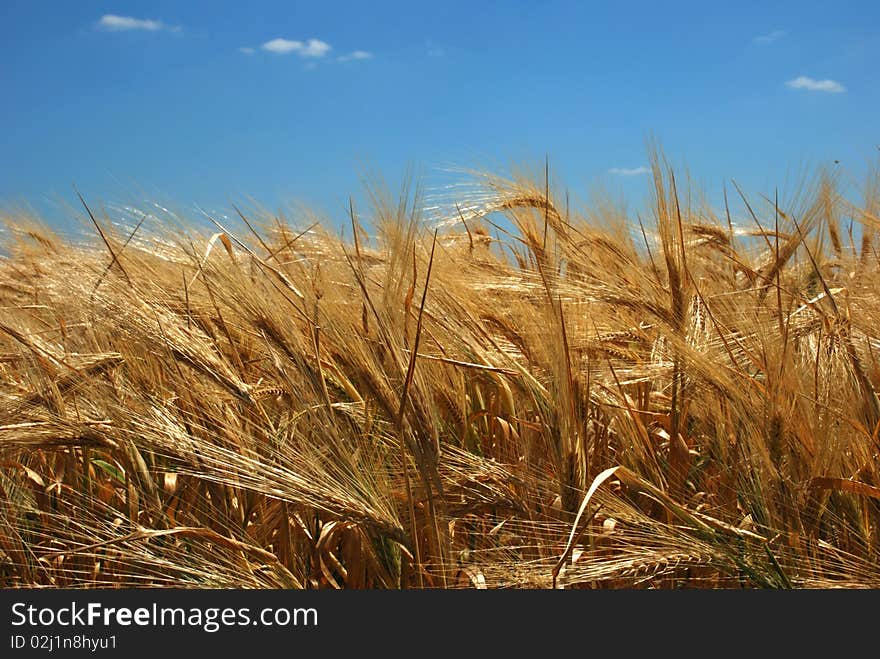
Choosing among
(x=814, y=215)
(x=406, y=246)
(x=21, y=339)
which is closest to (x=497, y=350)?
(x=406, y=246)

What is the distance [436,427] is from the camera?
132 cm

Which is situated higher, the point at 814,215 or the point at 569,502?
the point at 814,215

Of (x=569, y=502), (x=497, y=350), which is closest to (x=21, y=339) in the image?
(x=497, y=350)

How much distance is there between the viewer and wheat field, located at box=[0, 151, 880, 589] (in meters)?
1.35

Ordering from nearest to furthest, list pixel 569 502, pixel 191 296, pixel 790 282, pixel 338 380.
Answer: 1. pixel 569 502
2. pixel 338 380
3. pixel 191 296
4. pixel 790 282

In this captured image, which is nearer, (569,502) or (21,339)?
(569,502)

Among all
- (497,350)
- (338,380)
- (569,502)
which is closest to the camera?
(569,502)

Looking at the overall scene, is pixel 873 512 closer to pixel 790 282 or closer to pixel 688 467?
pixel 688 467

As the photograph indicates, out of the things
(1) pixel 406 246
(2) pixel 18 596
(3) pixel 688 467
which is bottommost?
(2) pixel 18 596

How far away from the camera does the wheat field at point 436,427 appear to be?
1349mm

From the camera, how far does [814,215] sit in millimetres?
2529

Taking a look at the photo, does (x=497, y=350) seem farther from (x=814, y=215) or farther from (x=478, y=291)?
(x=814, y=215)

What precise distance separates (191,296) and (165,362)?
264 millimetres

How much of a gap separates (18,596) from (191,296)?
0.74 m
